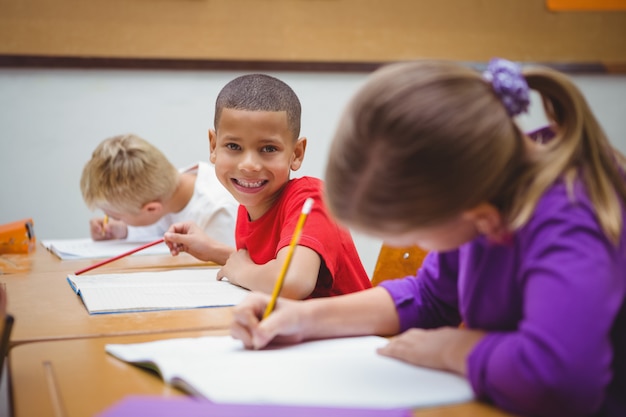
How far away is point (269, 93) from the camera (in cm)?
157

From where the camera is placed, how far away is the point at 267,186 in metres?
1.59

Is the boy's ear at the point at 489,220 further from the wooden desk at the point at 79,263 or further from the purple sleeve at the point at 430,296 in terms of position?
the wooden desk at the point at 79,263

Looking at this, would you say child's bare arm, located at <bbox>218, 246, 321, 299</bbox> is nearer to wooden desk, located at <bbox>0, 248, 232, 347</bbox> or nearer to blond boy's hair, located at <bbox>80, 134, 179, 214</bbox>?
wooden desk, located at <bbox>0, 248, 232, 347</bbox>

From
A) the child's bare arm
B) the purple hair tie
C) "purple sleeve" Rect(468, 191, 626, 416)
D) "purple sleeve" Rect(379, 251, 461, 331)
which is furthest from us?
the child's bare arm

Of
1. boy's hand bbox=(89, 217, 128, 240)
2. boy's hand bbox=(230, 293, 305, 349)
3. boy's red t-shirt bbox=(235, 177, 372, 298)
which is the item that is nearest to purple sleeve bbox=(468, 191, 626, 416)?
boy's hand bbox=(230, 293, 305, 349)

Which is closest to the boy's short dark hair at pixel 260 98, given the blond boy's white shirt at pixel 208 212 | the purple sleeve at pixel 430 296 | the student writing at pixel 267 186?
the student writing at pixel 267 186

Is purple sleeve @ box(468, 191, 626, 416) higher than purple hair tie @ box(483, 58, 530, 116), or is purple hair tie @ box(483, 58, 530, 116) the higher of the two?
purple hair tie @ box(483, 58, 530, 116)

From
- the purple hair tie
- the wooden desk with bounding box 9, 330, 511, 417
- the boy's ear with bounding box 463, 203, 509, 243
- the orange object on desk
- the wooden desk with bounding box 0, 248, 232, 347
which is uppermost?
the purple hair tie

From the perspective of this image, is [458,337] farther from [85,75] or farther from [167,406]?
[85,75]

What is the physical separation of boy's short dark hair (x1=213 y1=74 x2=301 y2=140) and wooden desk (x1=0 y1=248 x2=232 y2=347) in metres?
0.47

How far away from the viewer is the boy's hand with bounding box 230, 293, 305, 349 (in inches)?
37.1

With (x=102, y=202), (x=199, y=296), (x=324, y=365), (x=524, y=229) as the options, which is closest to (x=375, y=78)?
(x=524, y=229)

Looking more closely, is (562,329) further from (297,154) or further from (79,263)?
(79,263)

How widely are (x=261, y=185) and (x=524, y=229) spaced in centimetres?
87
